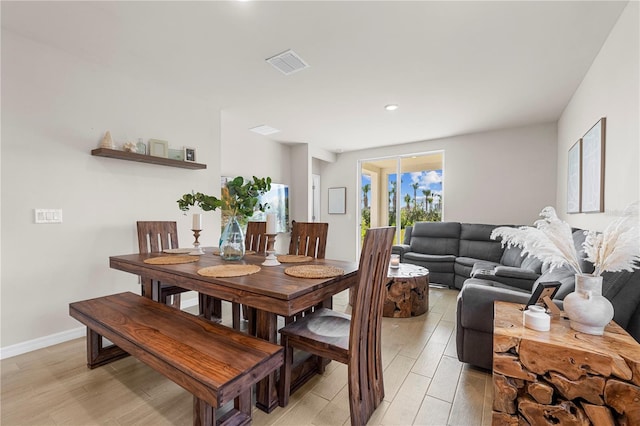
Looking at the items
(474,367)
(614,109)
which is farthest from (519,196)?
(474,367)

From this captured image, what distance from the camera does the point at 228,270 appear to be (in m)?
1.78

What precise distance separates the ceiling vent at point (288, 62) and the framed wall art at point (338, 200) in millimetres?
3742

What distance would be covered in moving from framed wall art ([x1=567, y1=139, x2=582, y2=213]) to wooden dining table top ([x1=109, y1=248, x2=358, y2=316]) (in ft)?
8.69

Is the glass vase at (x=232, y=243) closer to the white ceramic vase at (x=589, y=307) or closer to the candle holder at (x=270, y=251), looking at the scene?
the candle holder at (x=270, y=251)

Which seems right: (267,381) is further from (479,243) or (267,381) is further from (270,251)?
(479,243)

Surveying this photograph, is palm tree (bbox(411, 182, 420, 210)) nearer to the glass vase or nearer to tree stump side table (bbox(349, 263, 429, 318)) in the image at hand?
tree stump side table (bbox(349, 263, 429, 318))

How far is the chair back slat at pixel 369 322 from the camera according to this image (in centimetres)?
136

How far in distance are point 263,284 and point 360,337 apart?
1.89 ft

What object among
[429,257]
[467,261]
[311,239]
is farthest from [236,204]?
[467,261]

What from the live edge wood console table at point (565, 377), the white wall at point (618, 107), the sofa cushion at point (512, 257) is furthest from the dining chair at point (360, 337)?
the sofa cushion at point (512, 257)

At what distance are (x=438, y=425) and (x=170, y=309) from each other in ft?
5.76

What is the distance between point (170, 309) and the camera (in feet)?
6.16

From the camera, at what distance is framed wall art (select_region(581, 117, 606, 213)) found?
7.23 feet

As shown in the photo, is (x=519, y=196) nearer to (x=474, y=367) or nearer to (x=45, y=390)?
(x=474, y=367)
